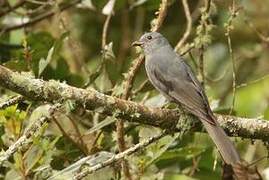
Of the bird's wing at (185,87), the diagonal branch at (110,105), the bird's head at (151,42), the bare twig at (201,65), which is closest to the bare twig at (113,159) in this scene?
the diagonal branch at (110,105)

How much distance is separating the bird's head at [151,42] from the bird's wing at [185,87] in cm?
24

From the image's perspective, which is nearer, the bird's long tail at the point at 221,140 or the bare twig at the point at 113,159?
the bare twig at the point at 113,159

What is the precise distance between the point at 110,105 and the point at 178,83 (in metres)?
0.98

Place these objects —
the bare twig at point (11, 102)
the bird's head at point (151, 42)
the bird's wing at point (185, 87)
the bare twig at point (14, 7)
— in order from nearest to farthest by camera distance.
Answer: the bare twig at point (11, 102)
the bird's wing at point (185, 87)
the bird's head at point (151, 42)
the bare twig at point (14, 7)

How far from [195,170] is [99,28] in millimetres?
2656

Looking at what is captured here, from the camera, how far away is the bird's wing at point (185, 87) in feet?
13.4

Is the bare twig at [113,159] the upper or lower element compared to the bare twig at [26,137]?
lower

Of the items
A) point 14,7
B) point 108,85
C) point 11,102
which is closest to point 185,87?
point 108,85

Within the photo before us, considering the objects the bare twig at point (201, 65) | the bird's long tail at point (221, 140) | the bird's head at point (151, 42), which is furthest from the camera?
the bird's head at point (151, 42)

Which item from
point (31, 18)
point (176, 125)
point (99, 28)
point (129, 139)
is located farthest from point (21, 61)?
point (99, 28)

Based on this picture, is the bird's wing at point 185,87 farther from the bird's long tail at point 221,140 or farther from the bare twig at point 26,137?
the bare twig at point 26,137

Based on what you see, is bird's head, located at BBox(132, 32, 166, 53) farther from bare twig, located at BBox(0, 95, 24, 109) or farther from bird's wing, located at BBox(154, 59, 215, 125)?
bare twig, located at BBox(0, 95, 24, 109)

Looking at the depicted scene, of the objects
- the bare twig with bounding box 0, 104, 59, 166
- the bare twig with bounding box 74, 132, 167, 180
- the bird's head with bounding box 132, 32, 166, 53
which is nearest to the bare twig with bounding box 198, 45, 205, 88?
the bird's head with bounding box 132, 32, 166, 53

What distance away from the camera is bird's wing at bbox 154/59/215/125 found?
13.4 feet
